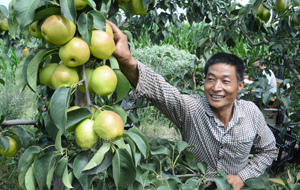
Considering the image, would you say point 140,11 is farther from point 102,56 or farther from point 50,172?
point 50,172

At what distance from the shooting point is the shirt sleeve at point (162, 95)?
1.13m

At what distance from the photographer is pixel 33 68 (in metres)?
0.66

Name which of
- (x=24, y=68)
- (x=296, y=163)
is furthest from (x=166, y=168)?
(x=296, y=163)

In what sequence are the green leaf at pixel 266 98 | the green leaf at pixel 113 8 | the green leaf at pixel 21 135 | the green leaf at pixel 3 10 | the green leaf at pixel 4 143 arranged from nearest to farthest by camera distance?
the green leaf at pixel 113 8, the green leaf at pixel 4 143, the green leaf at pixel 21 135, the green leaf at pixel 3 10, the green leaf at pixel 266 98

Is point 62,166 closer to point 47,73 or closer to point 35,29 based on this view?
point 47,73

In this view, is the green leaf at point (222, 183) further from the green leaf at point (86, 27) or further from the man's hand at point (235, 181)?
the green leaf at point (86, 27)

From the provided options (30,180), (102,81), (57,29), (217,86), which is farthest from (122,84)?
(217,86)

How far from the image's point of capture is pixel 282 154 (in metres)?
2.67

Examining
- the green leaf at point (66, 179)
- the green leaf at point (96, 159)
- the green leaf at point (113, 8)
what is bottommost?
the green leaf at point (66, 179)

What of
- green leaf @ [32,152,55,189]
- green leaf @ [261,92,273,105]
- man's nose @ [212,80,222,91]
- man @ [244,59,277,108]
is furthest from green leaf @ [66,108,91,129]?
man @ [244,59,277,108]

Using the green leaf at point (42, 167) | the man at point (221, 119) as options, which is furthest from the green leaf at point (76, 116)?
the man at point (221, 119)

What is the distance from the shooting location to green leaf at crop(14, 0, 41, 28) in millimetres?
559

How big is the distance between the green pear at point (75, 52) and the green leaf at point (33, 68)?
0.31 feet

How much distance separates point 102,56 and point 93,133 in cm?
19
